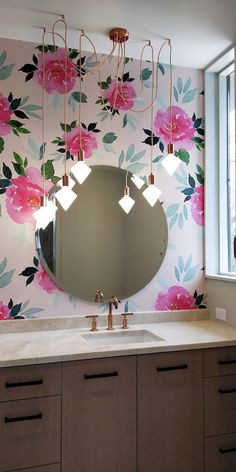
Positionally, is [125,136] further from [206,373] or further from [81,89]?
[206,373]

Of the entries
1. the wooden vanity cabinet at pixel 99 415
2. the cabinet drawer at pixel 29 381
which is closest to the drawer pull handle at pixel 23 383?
the cabinet drawer at pixel 29 381

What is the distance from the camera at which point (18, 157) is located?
2.46 meters

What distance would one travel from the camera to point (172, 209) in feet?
9.14

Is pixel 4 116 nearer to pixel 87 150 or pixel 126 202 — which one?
pixel 87 150

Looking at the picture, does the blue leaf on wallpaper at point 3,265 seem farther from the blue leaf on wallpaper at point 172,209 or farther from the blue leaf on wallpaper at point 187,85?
the blue leaf on wallpaper at point 187,85

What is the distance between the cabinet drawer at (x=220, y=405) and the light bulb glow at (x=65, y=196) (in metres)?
1.29

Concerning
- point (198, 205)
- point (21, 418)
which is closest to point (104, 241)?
point (198, 205)

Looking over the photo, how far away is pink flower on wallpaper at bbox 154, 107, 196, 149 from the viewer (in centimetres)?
278

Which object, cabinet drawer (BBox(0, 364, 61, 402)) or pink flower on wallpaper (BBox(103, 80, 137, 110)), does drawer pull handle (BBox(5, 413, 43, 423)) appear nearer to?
cabinet drawer (BBox(0, 364, 61, 402))

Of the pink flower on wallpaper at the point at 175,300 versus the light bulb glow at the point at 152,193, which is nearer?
the light bulb glow at the point at 152,193

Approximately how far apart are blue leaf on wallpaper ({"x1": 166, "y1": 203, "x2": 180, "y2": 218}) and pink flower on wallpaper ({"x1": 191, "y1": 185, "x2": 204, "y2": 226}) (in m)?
0.13

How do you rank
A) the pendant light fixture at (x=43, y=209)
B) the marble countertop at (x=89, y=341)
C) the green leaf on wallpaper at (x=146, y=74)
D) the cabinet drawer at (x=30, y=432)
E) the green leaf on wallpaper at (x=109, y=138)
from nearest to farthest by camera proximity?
A: 1. the cabinet drawer at (x=30, y=432)
2. the marble countertop at (x=89, y=341)
3. the pendant light fixture at (x=43, y=209)
4. the green leaf on wallpaper at (x=109, y=138)
5. the green leaf on wallpaper at (x=146, y=74)

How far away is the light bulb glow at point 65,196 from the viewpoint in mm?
2316

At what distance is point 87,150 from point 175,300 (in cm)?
119
